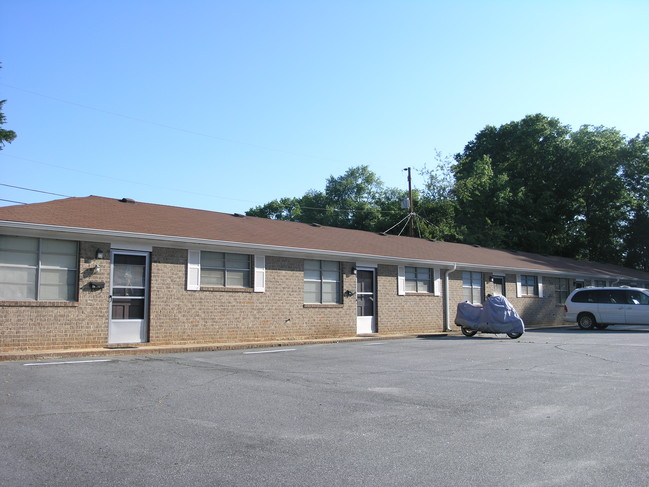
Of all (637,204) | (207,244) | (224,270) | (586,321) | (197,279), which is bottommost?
(586,321)

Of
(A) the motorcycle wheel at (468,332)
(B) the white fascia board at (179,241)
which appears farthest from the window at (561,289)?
(B) the white fascia board at (179,241)

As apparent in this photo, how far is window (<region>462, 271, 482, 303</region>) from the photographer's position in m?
24.4

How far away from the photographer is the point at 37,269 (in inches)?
532

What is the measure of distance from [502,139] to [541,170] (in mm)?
4879

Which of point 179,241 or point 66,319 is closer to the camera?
point 66,319

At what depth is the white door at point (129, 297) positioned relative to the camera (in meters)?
14.7

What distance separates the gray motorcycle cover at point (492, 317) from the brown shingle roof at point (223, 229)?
2839mm

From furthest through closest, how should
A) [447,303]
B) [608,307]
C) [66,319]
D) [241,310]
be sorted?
1. [608,307]
2. [447,303]
3. [241,310]
4. [66,319]

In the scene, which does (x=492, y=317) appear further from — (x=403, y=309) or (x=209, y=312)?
(x=209, y=312)

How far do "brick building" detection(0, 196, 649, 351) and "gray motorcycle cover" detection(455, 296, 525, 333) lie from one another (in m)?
2.50

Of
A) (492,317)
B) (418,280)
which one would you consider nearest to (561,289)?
(418,280)

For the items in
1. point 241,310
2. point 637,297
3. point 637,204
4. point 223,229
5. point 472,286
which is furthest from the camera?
point 637,204

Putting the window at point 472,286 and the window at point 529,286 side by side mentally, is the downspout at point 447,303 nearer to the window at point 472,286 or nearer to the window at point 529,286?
the window at point 472,286

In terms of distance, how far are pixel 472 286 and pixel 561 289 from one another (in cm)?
789
